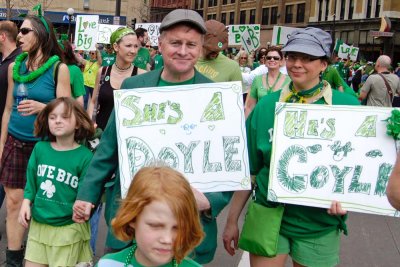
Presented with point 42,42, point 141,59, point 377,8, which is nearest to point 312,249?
point 42,42

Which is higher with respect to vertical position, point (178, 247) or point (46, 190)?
point (178, 247)

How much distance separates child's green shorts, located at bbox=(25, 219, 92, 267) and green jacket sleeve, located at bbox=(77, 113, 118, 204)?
89cm

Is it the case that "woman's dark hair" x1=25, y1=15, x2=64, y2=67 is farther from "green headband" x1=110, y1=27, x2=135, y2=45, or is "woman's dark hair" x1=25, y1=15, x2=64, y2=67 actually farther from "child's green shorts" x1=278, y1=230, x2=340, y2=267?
"child's green shorts" x1=278, y1=230, x2=340, y2=267

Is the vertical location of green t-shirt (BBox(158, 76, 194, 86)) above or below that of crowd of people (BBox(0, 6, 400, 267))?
above

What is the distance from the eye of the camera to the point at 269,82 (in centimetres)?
755

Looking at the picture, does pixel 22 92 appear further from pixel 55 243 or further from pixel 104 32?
pixel 104 32

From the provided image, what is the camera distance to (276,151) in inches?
125

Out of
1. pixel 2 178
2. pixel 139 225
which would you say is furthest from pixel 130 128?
pixel 2 178

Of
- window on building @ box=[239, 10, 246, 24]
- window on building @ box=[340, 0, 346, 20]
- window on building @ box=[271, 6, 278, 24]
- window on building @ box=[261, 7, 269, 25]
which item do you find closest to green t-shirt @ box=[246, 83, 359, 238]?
window on building @ box=[340, 0, 346, 20]

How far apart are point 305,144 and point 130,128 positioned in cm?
94

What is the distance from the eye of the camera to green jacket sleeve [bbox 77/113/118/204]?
3062 millimetres

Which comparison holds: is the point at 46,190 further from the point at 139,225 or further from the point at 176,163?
the point at 139,225

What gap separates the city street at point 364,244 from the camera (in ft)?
17.8

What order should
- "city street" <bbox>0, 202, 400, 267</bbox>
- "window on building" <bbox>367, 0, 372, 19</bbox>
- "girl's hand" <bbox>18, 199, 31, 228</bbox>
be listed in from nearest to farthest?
"girl's hand" <bbox>18, 199, 31, 228</bbox> → "city street" <bbox>0, 202, 400, 267</bbox> → "window on building" <bbox>367, 0, 372, 19</bbox>
